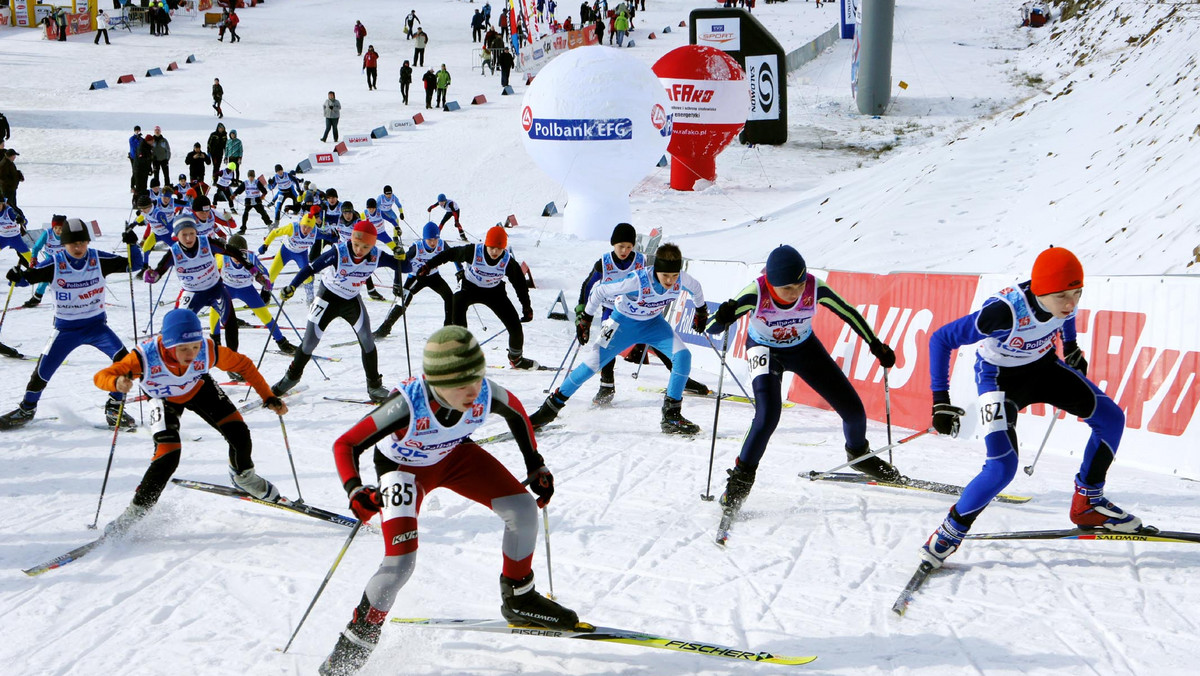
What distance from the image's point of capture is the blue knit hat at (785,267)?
551cm

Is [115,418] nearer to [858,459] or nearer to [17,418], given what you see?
[17,418]

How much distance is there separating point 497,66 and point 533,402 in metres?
28.5

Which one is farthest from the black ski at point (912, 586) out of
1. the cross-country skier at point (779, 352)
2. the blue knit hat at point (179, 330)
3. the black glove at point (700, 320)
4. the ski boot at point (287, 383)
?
the ski boot at point (287, 383)

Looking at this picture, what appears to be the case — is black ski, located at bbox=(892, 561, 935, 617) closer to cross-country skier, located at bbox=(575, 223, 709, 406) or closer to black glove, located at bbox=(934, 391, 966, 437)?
black glove, located at bbox=(934, 391, 966, 437)

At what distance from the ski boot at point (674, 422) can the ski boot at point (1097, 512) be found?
327 centimetres

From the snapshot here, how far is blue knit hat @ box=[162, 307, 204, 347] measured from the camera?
5.45 metres

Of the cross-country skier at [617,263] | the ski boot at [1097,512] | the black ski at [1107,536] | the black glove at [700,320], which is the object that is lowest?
the black ski at [1107,536]

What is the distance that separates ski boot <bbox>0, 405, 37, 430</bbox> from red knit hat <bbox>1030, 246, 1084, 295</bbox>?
316 inches

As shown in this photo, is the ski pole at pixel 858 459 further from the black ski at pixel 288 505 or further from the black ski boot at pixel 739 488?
the black ski at pixel 288 505

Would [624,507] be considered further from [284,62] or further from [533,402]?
[284,62]

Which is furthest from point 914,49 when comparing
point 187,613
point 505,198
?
point 187,613

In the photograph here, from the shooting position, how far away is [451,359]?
3.70 m

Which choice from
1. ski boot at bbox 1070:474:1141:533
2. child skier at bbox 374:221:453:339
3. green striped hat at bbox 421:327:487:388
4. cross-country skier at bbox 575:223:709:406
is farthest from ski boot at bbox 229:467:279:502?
ski boot at bbox 1070:474:1141:533

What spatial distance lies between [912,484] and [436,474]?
3.52m
